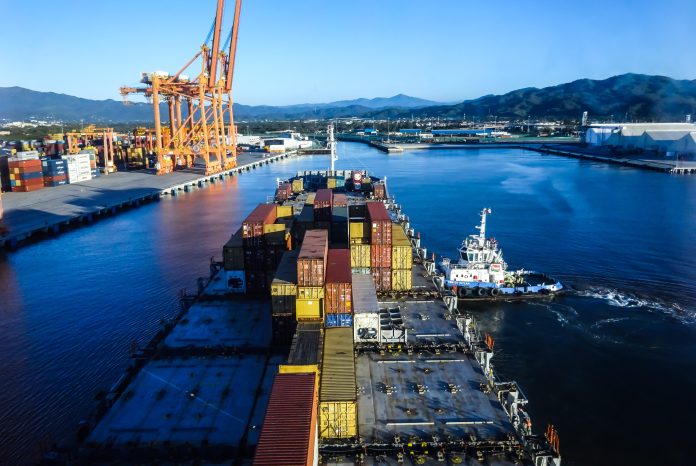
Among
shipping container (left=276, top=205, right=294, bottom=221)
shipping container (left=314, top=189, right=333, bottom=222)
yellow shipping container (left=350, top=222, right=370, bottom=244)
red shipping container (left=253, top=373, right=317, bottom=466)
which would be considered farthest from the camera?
shipping container (left=276, top=205, right=294, bottom=221)

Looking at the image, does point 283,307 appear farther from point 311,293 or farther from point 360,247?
point 360,247

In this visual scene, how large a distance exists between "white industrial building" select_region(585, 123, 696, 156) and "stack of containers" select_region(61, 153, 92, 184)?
371 feet

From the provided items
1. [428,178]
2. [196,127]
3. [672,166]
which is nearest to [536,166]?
[672,166]

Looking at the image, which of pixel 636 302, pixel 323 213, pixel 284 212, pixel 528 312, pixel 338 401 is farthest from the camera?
pixel 284 212

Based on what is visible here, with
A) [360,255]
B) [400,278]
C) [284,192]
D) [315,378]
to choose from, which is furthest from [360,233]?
[284,192]

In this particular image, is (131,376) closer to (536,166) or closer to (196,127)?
(196,127)

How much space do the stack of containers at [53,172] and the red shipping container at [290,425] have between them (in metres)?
72.0

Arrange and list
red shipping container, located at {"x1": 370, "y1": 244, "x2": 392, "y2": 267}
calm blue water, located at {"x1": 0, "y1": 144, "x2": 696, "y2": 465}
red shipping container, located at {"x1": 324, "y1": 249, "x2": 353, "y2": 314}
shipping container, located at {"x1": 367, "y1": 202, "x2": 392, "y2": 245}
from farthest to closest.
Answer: red shipping container, located at {"x1": 370, "y1": 244, "x2": 392, "y2": 267} < shipping container, located at {"x1": 367, "y1": 202, "x2": 392, "y2": 245} < calm blue water, located at {"x1": 0, "y1": 144, "x2": 696, "y2": 465} < red shipping container, located at {"x1": 324, "y1": 249, "x2": 353, "y2": 314}

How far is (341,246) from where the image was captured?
26.6 m

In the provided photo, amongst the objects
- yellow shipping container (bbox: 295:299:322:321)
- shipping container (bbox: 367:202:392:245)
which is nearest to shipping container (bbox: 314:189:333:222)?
shipping container (bbox: 367:202:392:245)

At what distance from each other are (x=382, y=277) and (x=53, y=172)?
64.3 meters

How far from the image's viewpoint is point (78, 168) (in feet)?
248

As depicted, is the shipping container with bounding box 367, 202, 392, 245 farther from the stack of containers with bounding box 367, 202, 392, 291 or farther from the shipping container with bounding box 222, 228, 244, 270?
the shipping container with bounding box 222, 228, 244, 270

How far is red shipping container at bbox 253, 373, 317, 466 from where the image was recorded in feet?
31.2
